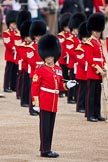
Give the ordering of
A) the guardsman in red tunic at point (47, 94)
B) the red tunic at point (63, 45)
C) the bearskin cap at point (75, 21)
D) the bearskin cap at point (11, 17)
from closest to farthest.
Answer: the guardsman in red tunic at point (47, 94) < the red tunic at point (63, 45) < the bearskin cap at point (75, 21) < the bearskin cap at point (11, 17)

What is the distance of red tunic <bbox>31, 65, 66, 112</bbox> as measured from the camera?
35.5 ft

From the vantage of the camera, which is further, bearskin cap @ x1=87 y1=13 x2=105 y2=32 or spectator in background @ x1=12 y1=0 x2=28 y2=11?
spectator in background @ x1=12 y1=0 x2=28 y2=11

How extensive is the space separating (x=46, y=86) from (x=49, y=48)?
47cm

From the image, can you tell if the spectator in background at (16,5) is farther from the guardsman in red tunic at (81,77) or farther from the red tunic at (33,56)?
the red tunic at (33,56)

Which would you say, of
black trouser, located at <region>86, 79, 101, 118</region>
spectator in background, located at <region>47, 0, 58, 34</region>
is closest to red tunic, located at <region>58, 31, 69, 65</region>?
black trouser, located at <region>86, 79, 101, 118</region>

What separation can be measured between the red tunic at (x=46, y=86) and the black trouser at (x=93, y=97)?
260 cm

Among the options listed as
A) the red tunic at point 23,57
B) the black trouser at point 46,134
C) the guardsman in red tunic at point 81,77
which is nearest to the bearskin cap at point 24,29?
the red tunic at point 23,57

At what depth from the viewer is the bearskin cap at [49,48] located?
36.3 ft

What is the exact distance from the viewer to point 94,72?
43.9ft

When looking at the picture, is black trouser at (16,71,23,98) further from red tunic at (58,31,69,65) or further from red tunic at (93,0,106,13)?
red tunic at (93,0,106,13)

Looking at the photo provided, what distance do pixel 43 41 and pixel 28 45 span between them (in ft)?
9.93

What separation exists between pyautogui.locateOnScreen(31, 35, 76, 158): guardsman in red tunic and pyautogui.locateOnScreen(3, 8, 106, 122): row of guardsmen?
2.36 m

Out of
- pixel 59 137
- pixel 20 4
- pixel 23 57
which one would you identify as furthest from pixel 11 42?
pixel 20 4

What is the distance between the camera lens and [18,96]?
16000 mm
